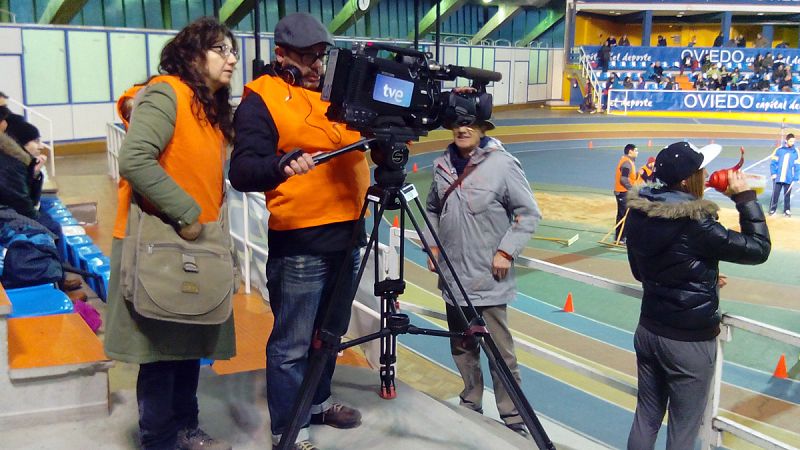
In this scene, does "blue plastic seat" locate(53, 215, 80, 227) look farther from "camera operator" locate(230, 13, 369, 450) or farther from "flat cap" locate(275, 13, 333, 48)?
"flat cap" locate(275, 13, 333, 48)

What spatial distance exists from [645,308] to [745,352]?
4099 mm

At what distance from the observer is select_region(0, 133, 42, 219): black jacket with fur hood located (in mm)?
4762

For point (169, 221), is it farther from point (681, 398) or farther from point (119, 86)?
point (119, 86)

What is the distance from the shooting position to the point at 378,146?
2375mm

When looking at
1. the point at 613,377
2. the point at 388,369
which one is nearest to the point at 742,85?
the point at 613,377

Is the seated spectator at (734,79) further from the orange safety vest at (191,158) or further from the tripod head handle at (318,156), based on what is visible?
the orange safety vest at (191,158)

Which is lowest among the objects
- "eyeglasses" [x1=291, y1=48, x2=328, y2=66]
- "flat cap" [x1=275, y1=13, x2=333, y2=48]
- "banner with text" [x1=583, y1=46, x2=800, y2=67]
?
"eyeglasses" [x1=291, y1=48, x2=328, y2=66]

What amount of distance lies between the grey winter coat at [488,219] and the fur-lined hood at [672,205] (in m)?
0.55

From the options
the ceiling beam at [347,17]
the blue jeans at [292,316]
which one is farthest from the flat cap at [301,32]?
the ceiling beam at [347,17]

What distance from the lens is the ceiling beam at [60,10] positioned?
18.0 m

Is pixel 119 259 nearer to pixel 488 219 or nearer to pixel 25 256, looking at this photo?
pixel 488 219

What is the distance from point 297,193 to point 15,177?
3231 mm

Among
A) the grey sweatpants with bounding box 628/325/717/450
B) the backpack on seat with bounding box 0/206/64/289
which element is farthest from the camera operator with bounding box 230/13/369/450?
the backpack on seat with bounding box 0/206/64/289

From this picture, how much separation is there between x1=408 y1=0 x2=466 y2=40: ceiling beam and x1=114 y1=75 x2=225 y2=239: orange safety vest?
92.6 feet
